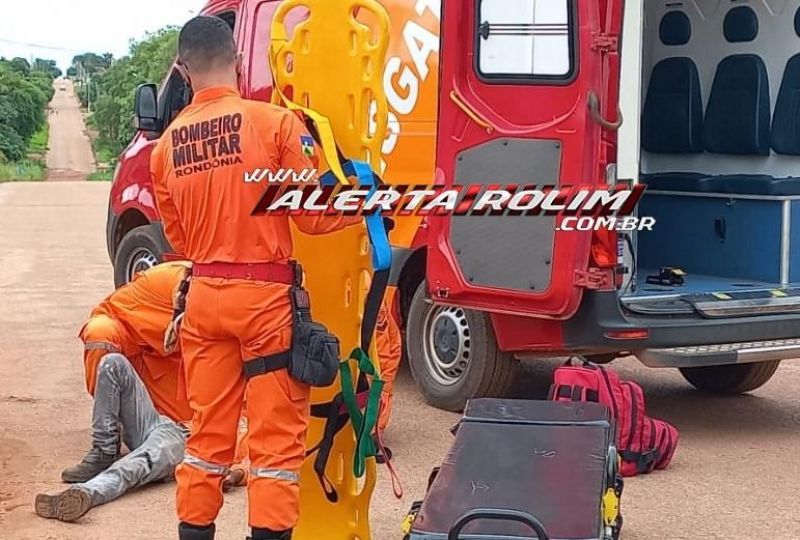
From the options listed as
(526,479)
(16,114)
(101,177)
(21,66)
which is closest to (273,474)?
(526,479)

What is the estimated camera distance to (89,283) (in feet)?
43.5

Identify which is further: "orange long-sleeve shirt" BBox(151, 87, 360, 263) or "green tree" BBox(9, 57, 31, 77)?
"green tree" BBox(9, 57, 31, 77)

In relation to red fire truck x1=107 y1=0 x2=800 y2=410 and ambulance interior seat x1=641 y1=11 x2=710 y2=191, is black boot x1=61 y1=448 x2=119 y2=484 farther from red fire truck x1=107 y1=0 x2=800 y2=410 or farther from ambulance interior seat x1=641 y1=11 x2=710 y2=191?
ambulance interior seat x1=641 y1=11 x2=710 y2=191

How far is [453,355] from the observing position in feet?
24.1

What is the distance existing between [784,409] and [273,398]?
450 centimetres

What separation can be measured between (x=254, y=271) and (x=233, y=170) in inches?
13.1

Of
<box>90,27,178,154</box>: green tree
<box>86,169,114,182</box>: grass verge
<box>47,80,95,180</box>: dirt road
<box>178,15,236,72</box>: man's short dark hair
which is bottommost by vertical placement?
<box>47,80,95,180</box>: dirt road

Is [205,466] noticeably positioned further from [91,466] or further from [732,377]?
[732,377]

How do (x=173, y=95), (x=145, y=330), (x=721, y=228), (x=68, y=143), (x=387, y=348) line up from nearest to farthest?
(x=145, y=330)
(x=387, y=348)
(x=721, y=228)
(x=173, y=95)
(x=68, y=143)

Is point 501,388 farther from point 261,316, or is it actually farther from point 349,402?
point 261,316

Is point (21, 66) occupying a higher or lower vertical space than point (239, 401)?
lower

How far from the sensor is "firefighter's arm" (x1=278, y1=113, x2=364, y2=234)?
Result: 4219mm

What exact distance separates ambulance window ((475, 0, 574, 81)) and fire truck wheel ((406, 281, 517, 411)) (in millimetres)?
1386

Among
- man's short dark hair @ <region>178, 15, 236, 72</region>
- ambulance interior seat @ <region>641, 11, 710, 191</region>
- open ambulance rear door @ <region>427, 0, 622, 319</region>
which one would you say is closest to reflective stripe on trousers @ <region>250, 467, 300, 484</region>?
man's short dark hair @ <region>178, 15, 236, 72</region>
